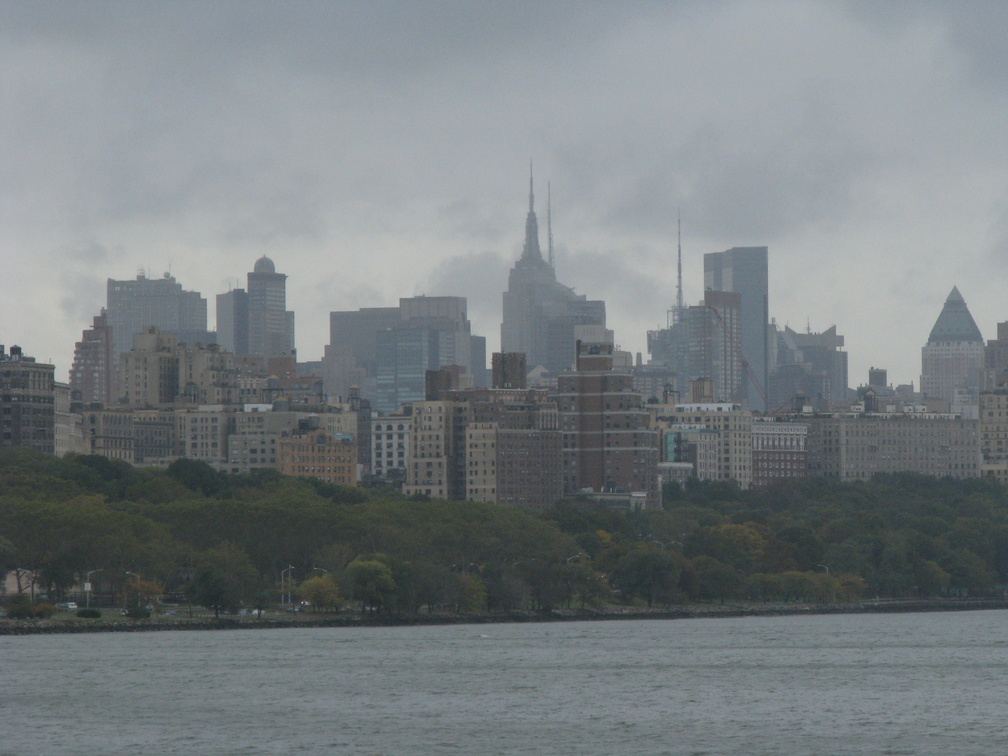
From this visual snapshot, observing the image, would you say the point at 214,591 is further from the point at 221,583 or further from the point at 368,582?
the point at 368,582

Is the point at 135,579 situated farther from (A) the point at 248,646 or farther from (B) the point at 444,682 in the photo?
(B) the point at 444,682

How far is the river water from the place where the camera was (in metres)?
116

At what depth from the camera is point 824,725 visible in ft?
405

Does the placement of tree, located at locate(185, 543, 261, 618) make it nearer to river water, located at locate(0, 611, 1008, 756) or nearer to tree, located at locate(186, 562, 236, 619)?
tree, located at locate(186, 562, 236, 619)

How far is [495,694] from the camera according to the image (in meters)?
138

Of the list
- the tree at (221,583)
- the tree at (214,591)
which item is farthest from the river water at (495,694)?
the tree at (221,583)

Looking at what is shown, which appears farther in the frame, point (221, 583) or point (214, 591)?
point (221, 583)

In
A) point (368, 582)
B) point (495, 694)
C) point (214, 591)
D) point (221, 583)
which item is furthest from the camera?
point (368, 582)

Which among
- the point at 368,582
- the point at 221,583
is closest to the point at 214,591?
the point at 221,583

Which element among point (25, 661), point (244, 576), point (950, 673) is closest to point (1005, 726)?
point (950, 673)

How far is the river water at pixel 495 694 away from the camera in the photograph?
116375mm

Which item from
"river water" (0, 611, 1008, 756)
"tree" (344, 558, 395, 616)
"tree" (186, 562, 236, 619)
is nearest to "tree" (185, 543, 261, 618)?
"tree" (186, 562, 236, 619)

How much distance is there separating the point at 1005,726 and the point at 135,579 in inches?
3534

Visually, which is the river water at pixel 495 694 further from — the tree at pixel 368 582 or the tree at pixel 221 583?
the tree at pixel 368 582
